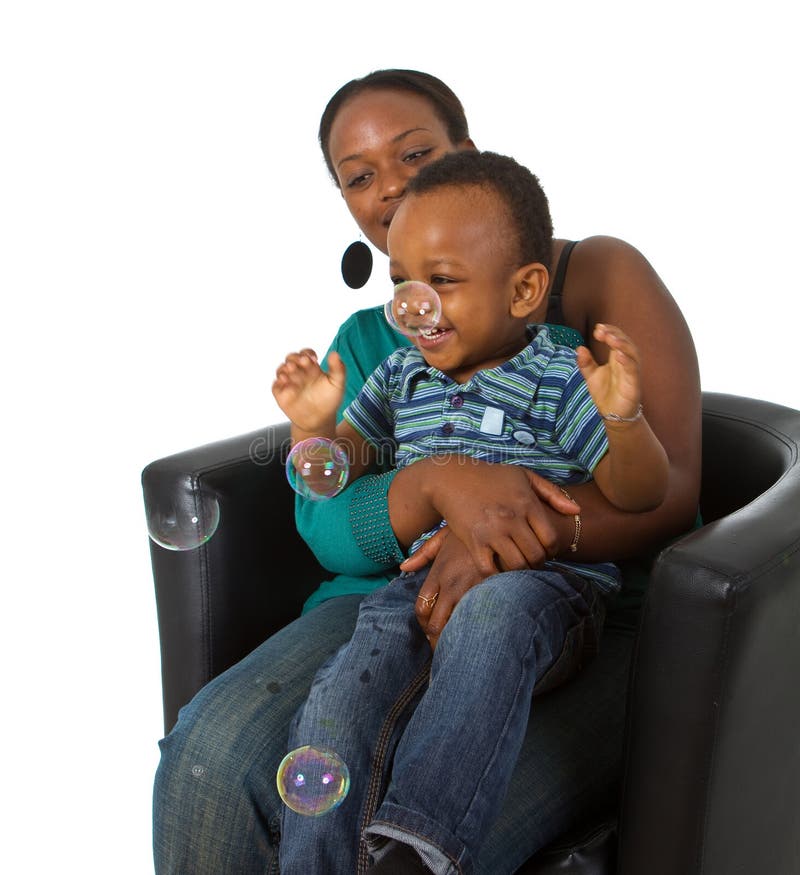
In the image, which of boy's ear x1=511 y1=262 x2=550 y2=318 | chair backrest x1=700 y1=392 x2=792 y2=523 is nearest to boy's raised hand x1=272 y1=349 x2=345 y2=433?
boy's ear x1=511 y1=262 x2=550 y2=318

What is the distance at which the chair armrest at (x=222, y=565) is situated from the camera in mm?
1849

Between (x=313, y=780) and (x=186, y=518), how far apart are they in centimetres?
63

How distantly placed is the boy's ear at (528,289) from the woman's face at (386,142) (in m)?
0.39

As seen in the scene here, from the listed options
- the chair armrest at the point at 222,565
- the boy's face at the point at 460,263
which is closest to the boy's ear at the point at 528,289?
the boy's face at the point at 460,263

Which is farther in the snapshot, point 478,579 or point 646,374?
point 646,374

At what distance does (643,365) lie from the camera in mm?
1628

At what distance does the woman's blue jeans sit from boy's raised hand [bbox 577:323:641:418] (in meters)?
0.39

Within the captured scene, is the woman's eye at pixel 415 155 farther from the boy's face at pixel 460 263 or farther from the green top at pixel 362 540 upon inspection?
the green top at pixel 362 540

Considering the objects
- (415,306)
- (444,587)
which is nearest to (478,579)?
(444,587)

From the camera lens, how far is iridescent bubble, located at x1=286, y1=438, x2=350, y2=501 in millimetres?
1600

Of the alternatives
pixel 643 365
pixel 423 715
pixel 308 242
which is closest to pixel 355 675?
pixel 423 715

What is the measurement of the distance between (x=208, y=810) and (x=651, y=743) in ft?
2.08

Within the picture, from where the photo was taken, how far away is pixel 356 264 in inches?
79.7

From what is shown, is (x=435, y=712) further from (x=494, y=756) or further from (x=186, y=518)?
A: (x=186, y=518)
